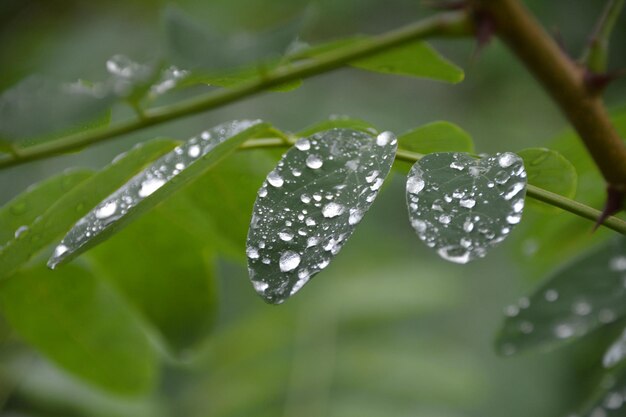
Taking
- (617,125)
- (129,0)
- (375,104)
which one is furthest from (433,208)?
(129,0)

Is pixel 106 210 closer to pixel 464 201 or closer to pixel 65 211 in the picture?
pixel 65 211

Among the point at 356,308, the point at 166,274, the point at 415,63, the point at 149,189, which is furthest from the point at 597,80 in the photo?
the point at 356,308

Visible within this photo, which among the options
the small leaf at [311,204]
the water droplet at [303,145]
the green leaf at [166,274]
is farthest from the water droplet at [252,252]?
the green leaf at [166,274]

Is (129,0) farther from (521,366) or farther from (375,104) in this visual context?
(521,366)

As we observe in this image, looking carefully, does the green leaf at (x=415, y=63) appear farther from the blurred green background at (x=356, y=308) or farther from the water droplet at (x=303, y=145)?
the blurred green background at (x=356, y=308)

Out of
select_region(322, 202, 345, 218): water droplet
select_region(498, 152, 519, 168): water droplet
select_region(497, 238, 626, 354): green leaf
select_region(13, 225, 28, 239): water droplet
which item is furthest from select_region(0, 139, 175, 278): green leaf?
select_region(497, 238, 626, 354): green leaf
